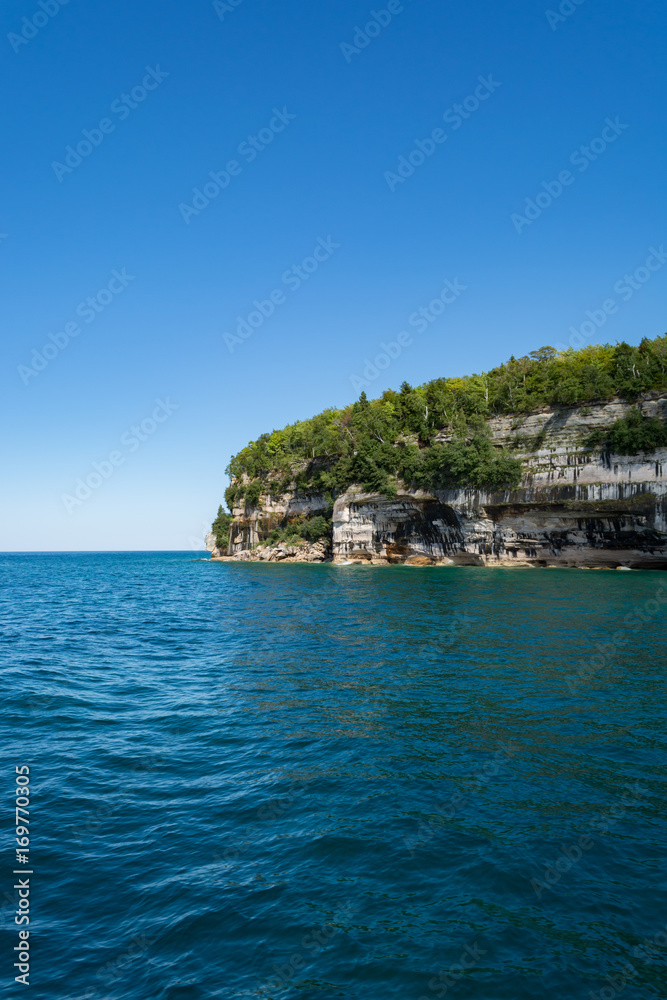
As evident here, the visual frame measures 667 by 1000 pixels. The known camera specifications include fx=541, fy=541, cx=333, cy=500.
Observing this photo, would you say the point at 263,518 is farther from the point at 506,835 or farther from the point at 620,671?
the point at 506,835

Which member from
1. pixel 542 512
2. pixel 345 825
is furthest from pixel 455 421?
pixel 345 825

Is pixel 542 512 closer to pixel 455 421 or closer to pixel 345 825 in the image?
pixel 455 421

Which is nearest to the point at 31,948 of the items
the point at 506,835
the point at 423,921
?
the point at 423,921

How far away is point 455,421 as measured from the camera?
69.6 metres

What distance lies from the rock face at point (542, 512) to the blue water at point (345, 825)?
40.1 metres

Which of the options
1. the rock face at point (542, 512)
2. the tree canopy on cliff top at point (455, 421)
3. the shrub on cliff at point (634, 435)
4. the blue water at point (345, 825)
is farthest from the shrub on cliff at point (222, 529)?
the blue water at point (345, 825)

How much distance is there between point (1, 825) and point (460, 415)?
67786mm

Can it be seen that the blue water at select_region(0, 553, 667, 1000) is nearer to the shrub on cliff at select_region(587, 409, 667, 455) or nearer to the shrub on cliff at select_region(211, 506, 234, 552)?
the shrub on cliff at select_region(587, 409, 667, 455)

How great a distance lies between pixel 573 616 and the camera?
25.4 metres

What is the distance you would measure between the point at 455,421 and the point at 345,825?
65.3 m

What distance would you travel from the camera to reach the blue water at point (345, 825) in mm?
5301

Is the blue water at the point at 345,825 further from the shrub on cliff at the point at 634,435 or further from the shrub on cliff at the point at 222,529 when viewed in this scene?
the shrub on cliff at the point at 222,529

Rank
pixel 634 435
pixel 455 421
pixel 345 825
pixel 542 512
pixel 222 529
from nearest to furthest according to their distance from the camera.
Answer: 1. pixel 345 825
2. pixel 634 435
3. pixel 542 512
4. pixel 455 421
5. pixel 222 529

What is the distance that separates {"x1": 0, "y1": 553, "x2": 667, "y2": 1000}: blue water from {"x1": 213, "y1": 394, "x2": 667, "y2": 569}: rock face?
132 ft
